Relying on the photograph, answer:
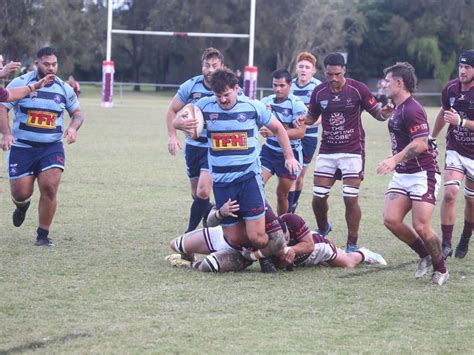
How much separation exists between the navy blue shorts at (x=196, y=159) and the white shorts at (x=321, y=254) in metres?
1.71

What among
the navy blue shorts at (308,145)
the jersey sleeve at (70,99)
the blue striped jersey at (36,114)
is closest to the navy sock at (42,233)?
the blue striped jersey at (36,114)

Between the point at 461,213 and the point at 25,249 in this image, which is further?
the point at 461,213

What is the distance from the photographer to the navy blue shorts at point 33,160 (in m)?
9.35

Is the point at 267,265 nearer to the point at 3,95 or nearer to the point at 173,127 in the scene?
the point at 173,127

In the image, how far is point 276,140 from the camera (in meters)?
10.5

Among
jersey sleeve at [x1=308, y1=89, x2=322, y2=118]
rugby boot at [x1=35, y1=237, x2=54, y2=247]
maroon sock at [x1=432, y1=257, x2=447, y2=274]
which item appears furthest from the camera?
jersey sleeve at [x1=308, y1=89, x2=322, y2=118]

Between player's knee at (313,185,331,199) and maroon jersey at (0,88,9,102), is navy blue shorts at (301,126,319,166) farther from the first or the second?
maroon jersey at (0,88,9,102)

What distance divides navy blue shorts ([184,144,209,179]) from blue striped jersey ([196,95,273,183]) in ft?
4.88

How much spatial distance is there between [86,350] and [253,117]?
3.21m

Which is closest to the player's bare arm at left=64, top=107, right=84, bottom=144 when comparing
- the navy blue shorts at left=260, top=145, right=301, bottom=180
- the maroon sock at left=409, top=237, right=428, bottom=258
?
the navy blue shorts at left=260, top=145, right=301, bottom=180

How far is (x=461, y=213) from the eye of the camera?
1256 centimetres

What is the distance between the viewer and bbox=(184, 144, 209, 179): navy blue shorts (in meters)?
9.62

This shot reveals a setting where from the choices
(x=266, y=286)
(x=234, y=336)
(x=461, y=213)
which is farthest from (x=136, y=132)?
(x=234, y=336)

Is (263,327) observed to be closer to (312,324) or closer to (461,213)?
(312,324)
